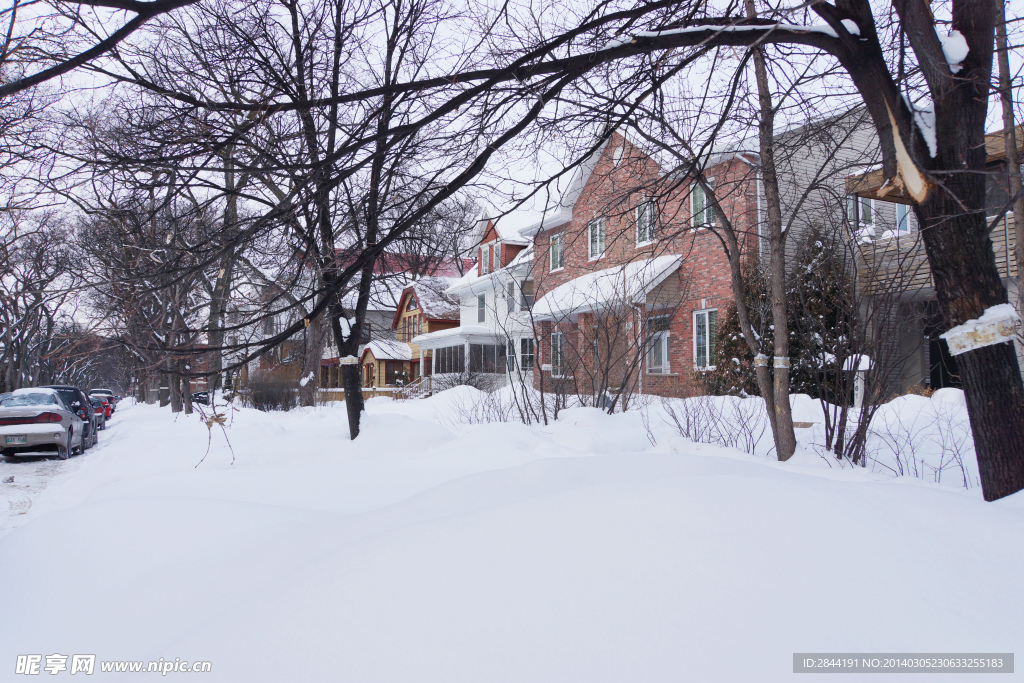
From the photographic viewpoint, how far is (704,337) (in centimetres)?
1686

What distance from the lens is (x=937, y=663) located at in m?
2.07

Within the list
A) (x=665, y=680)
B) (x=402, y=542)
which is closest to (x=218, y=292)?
(x=402, y=542)

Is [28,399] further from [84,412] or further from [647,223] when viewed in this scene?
[647,223]

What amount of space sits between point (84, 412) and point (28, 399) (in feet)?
6.42

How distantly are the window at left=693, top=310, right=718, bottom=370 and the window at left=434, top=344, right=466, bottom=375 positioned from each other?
14610 millimetres

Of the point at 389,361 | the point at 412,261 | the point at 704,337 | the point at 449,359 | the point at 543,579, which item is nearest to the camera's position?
the point at 543,579

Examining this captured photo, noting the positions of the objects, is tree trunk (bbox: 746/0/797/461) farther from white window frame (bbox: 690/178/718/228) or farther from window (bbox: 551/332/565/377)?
window (bbox: 551/332/565/377)

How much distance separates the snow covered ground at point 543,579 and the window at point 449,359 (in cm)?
2595

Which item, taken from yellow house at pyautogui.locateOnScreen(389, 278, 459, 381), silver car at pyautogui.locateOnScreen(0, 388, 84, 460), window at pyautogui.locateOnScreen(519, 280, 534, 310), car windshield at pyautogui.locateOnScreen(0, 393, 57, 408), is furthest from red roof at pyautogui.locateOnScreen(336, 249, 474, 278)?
yellow house at pyautogui.locateOnScreen(389, 278, 459, 381)

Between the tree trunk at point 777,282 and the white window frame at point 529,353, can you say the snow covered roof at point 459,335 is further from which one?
the tree trunk at point 777,282

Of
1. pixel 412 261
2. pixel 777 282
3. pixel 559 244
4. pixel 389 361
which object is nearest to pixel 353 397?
pixel 412 261

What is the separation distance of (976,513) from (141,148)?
17.6 feet

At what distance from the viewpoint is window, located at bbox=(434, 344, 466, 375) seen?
3087 cm

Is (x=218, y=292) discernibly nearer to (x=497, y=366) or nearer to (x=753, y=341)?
(x=497, y=366)
